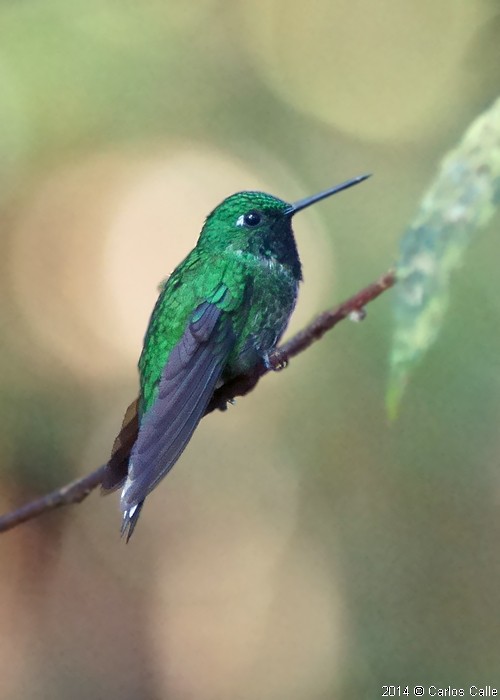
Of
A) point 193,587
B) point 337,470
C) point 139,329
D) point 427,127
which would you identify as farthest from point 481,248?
point 193,587

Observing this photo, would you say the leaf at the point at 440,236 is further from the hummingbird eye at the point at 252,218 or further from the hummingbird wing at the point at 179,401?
the hummingbird eye at the point at 252,218

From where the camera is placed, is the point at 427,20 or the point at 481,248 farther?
the point at 427,20

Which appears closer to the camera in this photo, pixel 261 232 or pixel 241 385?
pixel 241 385

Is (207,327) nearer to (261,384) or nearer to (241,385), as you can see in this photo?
(241,385)

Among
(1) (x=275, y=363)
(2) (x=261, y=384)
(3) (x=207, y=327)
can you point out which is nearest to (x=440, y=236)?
(1) (x=275, y=363)

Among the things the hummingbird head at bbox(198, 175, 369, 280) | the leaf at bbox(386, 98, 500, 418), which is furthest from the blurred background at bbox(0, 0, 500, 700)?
the leaf at bbox(386, 98, 500, 418)

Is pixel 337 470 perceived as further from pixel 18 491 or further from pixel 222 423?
pixel 18 491

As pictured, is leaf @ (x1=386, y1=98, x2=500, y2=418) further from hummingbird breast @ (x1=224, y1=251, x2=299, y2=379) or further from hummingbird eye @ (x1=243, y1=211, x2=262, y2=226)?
hummingbird eye @ (x1=243, y1=211, x2=262, y2=226)
